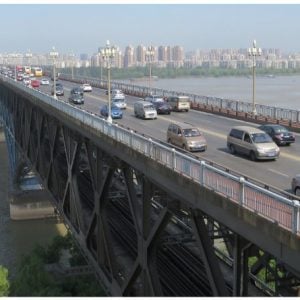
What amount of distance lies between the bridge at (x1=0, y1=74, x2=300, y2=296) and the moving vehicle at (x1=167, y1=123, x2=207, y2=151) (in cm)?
300

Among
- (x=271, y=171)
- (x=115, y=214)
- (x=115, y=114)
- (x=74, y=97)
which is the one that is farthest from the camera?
(x=74, y=97)

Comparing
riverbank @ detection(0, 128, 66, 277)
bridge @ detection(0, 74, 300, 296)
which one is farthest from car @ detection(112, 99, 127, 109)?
riverbank @ detection(0, 128, 66, 277)

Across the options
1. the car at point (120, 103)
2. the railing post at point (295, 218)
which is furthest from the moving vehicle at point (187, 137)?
the car at point (120, 103)

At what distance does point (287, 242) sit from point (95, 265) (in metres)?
17.5

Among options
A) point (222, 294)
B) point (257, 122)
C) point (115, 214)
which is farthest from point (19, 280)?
point (222, 294)

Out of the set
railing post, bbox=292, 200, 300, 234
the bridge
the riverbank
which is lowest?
the riverbank

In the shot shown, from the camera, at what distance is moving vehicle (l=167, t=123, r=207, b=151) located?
26250mm

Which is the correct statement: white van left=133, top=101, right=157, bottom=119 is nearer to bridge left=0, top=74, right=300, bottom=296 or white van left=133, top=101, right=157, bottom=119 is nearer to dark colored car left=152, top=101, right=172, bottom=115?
dark colored car left=152, top=101, right=172, bottom=115

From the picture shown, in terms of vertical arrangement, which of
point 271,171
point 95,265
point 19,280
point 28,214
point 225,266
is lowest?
point 28,214

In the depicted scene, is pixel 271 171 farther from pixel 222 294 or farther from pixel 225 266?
pixel 222 294

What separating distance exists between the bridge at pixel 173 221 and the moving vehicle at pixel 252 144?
11.9ft

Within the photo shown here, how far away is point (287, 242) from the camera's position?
38.4 feet

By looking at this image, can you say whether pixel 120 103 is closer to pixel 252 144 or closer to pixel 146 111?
pixel 146 111

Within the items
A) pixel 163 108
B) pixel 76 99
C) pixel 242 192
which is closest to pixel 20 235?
pixel 76 99
